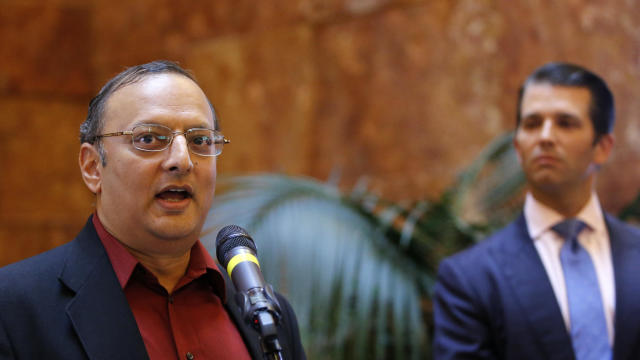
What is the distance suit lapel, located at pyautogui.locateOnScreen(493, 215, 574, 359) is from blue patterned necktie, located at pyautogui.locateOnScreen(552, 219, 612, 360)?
59 millimetres

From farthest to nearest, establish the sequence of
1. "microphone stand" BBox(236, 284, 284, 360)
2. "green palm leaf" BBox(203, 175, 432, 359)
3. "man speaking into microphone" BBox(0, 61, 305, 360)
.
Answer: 1. "green palm leaf" BBox(203, 175, 432, 359)
2. "man speaking into microphone" BBox(0, 61, 305, 360)
3. "microphone stand" BBox(236, 284, 284, 360)

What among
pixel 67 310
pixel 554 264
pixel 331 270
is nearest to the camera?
pixel 67 310

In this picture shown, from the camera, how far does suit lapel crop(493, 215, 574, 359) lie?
105 inches

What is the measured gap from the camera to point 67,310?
1.59m

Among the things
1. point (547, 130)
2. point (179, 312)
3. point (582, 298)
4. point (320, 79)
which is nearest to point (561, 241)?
point (582, 298)

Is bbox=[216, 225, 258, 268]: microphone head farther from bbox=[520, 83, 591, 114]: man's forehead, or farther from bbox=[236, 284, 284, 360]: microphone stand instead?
bbox=[520, 83, 591, 114]: man's forehead

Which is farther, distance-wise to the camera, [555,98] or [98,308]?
[555,98]

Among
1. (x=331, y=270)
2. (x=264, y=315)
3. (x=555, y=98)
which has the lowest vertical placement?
(x=264, y=315)

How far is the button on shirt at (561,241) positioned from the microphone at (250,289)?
1599 mm

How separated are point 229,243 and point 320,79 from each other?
3.37 m

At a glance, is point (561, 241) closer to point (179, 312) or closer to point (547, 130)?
point (547, 130)

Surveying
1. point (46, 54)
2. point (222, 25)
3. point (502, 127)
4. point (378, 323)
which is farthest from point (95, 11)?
point (378, 323)

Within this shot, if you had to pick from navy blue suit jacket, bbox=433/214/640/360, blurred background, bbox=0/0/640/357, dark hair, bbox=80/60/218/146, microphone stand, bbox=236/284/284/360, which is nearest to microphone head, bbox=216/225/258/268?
microphone stand, bbox=236/284/284/360

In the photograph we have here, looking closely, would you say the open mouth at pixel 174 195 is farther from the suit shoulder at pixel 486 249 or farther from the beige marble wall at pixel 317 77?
the beige marble wall at pixel 317 77
